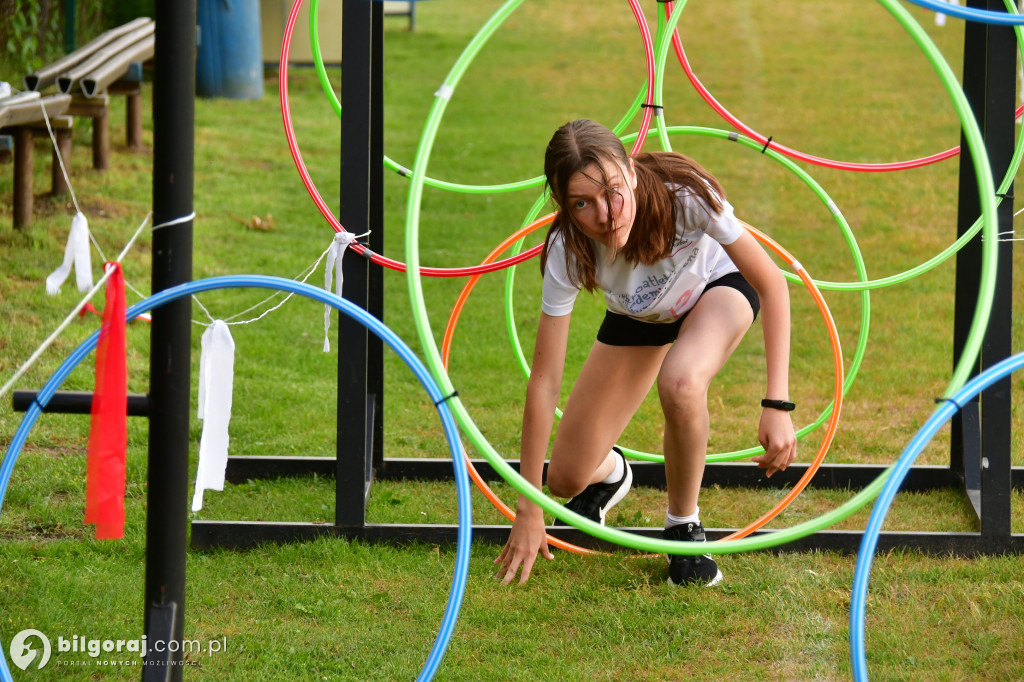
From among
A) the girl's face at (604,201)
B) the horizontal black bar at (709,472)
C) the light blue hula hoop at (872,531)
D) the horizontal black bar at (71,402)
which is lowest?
the horizontal black bar at (709,472)

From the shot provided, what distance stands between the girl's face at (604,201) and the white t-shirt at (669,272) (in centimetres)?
24

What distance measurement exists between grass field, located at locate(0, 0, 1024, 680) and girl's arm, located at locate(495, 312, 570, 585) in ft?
0.91

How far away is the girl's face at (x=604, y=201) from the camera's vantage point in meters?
2.74

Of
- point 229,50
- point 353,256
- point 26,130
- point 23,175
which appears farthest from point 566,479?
point 229,50

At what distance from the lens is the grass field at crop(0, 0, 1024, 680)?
3014 mm

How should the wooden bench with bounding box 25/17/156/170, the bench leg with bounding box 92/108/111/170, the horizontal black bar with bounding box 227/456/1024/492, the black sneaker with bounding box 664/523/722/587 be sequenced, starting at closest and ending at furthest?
the black sneaker with bounding box 664/523/722/587 → the horizontal black bar with bounding box 227/456/1024/492 → the wooden bench with bounding box 25/17/156/170 → the bench leg with bounding box 92/108/111/170

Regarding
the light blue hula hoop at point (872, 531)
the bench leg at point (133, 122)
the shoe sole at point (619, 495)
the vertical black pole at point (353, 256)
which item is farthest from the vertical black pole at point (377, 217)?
the bench leg at point (133, 122)

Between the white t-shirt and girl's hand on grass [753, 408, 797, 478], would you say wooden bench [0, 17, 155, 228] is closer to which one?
the white t-shirt

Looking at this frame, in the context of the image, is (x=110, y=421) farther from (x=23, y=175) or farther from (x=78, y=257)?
(x=23, y=175)

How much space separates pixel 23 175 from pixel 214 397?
14.4ft

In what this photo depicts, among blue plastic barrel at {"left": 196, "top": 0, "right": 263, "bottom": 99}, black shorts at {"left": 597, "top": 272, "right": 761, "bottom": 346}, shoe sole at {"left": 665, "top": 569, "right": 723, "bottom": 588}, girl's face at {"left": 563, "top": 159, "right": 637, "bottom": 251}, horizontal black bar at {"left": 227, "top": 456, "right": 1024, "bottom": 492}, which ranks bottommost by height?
shoe sole at {"left": 665, "top": 569, "right": 723, "bottom": 588}

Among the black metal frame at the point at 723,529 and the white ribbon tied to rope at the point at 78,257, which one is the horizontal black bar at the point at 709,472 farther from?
the white ribbon tied to rope at the point at 78,257

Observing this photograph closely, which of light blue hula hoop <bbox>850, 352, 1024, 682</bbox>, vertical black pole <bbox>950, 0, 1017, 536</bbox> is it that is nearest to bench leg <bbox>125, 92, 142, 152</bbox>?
vertical black pole <bbox>950, 0, 1017, 536</bbox>

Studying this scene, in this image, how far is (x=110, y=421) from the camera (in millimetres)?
2467
